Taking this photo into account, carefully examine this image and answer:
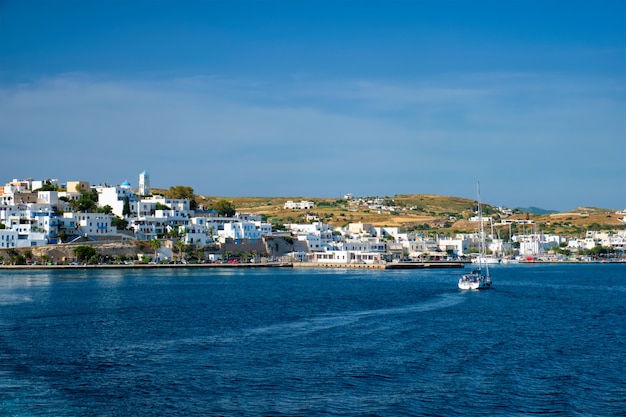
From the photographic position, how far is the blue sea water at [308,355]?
65.8ft

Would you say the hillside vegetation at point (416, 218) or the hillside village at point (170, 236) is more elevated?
the hillside vegetation at point (416, 218)

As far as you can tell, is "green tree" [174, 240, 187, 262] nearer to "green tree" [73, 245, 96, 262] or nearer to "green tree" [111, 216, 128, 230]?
"green tree" [111, 216, 128, 230]

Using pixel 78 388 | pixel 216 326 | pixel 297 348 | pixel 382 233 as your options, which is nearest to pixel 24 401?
pixel 78 388

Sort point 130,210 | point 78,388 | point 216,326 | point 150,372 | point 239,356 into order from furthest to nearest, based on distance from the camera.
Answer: point 130,210
point 216,326
point 239,356
point 150,372
point 78,388

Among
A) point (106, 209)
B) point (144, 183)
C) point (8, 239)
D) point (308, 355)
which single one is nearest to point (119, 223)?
point (106, 209)

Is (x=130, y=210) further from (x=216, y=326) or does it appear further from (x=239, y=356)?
(x=239, y=356)

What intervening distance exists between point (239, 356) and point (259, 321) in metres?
9.25

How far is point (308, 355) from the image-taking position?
Result: 85.8ft

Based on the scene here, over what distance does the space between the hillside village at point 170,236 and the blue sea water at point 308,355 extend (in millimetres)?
37561

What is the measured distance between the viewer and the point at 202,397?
20484mm

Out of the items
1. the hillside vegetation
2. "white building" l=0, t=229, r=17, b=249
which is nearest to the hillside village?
"white building" l=0, t=229, r=17, b=249

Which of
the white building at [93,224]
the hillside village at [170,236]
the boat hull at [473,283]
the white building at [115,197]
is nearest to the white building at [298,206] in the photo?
the hillside village at [170,236]

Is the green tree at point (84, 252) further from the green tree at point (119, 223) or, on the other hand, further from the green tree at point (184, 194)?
the green tree at point (184, 194)

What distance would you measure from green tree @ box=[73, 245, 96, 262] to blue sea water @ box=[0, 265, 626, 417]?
34109 mm
